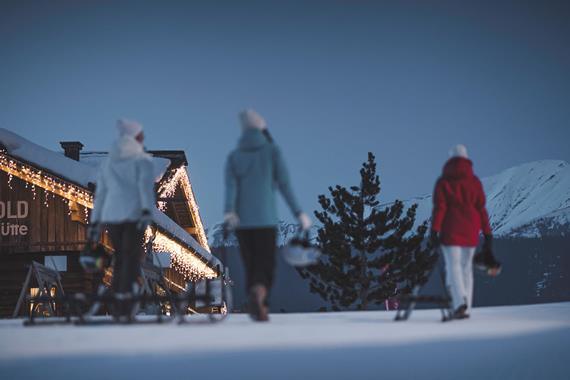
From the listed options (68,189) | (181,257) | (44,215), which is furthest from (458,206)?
(181,257)

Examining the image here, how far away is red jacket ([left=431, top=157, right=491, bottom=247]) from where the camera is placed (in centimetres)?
805

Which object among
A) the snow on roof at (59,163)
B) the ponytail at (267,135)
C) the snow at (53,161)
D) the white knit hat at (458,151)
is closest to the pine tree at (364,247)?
the snow on roof at (59,163)

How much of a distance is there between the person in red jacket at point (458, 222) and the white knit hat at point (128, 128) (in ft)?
9.39

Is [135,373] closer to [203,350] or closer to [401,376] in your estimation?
[203,350]

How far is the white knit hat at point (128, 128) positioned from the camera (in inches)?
308

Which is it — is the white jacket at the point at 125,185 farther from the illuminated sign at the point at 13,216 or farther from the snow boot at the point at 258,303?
the illuminated sign at the point at 13,216

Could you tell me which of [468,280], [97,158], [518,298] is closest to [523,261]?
[518,298]

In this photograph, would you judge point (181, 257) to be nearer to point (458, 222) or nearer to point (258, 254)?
point (458, 222)

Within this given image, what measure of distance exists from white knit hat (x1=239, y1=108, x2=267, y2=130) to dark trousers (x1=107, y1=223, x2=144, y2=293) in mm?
1378

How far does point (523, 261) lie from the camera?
13350 cm

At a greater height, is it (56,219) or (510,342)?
(56,219)

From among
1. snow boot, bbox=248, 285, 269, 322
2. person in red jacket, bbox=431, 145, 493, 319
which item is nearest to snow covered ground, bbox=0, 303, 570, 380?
snow boot, bbox=248, 285, 269, 322

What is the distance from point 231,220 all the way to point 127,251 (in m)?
1.29

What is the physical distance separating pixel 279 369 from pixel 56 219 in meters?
21.0
